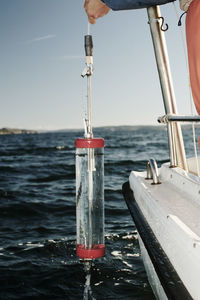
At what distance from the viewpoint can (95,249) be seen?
3.09 metres

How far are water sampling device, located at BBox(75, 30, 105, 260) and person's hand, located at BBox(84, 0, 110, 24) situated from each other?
28.4 inches

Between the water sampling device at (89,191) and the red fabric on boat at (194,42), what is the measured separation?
3.06 feet

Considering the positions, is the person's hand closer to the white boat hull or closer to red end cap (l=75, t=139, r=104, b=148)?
red end cap (l=75, t=139, r=104, b=148)

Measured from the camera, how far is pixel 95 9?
3.60 meters

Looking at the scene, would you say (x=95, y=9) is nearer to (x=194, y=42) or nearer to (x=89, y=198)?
(x=194, y=42)

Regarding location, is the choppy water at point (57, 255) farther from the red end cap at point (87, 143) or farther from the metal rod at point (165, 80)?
the red end cap at point (87, 143)

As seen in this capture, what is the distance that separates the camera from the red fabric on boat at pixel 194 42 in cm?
247

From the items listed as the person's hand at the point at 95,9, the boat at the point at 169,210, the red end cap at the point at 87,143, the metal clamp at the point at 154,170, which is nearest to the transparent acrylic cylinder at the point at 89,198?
the red end cap at the point at 87,143

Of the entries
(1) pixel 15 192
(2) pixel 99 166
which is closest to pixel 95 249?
(2) pixel 99 166

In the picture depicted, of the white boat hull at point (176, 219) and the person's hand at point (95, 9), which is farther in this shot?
the person's hand at point (95, 9)

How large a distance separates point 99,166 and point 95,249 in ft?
2.50

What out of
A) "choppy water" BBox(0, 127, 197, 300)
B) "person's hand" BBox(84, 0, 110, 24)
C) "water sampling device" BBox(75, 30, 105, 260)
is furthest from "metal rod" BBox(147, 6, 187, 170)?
"choppy water" BBox(0, 127, 197, 300)

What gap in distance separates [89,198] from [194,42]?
5.15ft

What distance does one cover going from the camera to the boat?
1.81 m
